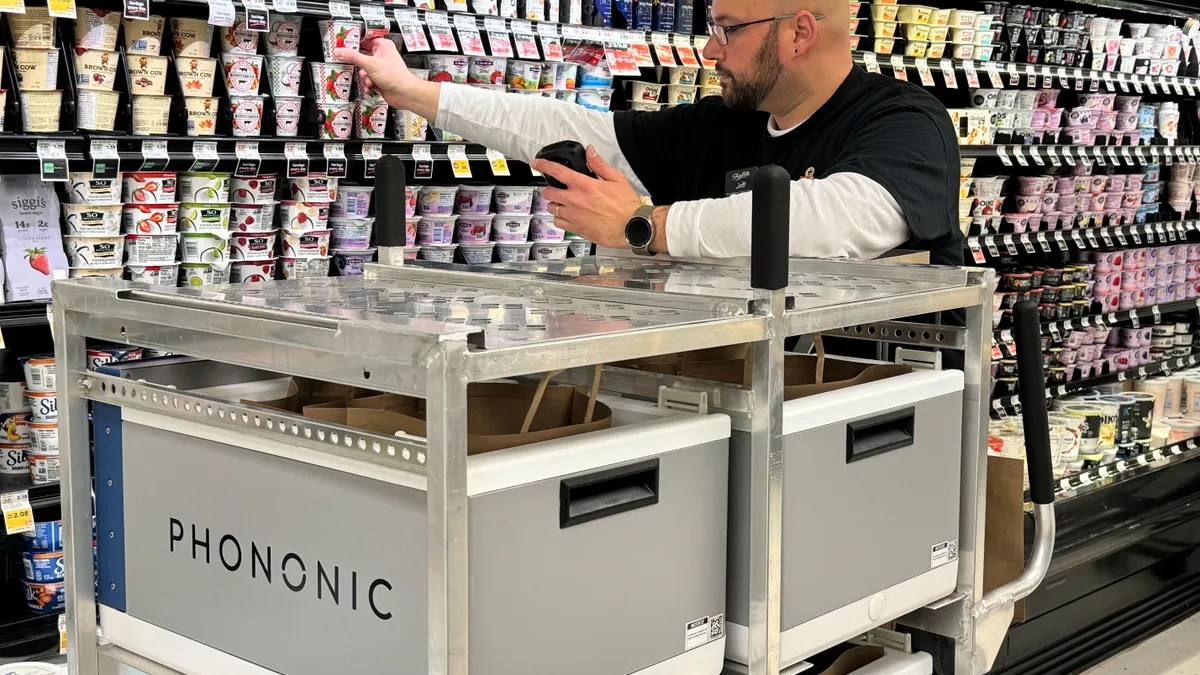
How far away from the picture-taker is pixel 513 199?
3293 millimetres

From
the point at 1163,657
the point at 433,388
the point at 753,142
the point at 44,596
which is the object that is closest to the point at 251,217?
the point at 44,596

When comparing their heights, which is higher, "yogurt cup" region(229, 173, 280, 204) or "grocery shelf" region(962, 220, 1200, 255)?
"yogurt cup" region(229, 173, 280, 204)

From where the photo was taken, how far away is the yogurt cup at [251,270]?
114 inches

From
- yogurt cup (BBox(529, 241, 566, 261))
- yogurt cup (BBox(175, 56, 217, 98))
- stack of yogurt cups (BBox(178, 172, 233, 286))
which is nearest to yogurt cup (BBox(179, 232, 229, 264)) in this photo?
stack of yogurt cups (BBox(178, 172, 233, 286))

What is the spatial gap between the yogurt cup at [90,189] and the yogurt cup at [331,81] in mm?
504

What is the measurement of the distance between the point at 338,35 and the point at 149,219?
2.00 ft

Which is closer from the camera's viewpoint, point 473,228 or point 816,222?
point 816,222

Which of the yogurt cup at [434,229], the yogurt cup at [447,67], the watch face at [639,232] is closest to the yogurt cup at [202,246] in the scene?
the yogurt cup at [434,229]

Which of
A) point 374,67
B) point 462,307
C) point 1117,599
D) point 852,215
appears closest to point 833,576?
point 462,307

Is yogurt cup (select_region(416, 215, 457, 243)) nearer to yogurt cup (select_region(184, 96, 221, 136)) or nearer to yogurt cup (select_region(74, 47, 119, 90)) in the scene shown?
yogurt cup (select_region(184, 96, 221, 136))

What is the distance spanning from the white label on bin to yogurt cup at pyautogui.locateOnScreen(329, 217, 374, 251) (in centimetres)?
188

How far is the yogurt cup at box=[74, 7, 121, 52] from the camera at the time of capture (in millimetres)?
2555

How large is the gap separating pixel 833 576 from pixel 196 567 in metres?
0.67

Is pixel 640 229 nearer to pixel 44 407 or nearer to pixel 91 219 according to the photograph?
pixel 91 219
